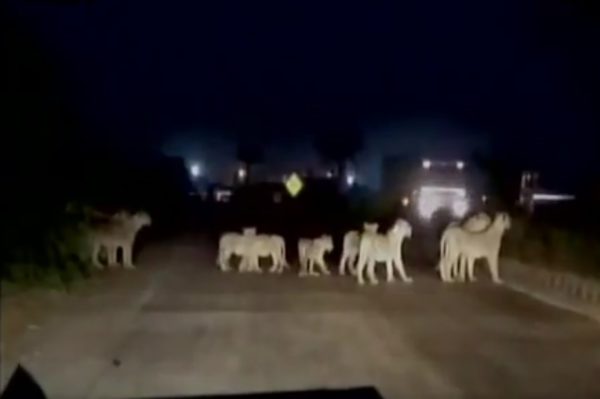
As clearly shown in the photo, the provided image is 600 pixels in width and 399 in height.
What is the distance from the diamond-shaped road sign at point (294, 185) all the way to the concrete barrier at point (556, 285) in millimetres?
12135

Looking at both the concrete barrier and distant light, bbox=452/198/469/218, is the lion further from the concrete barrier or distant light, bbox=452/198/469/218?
distant light, bbox=452/198/469/218

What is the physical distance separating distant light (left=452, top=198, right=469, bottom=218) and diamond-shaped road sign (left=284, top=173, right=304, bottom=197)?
5522mm

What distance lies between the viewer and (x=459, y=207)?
2200 centimetres

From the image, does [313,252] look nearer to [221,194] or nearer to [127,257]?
[127,257]

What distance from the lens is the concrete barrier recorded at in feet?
36.4

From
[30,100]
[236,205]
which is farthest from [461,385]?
[236,205]

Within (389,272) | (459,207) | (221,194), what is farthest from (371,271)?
(221,194)

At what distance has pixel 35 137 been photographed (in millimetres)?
10375

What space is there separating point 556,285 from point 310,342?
4989 mm

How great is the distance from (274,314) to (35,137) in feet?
11.1

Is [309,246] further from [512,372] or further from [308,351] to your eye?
[512,372]

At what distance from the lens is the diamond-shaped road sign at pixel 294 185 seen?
2630 cm

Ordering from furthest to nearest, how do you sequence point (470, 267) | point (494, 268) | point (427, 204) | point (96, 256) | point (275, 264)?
point (427, 204), point (275, 264), point (96, 256), point (470, 267), point (494, 268)

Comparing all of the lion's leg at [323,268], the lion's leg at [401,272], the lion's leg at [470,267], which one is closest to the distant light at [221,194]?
the lion's leg at [323,268]
